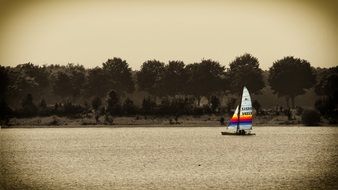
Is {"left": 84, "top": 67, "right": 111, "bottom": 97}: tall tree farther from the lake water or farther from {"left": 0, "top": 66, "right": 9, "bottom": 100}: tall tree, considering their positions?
the lake water

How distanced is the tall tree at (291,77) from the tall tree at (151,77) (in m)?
24.3

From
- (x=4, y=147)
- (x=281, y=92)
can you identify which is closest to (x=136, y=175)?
(x=4, y=147)

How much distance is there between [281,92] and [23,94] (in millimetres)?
56178

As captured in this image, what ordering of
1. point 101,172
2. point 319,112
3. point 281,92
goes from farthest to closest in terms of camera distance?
1. point 281,92
2. point 319,112
3. point 101,172

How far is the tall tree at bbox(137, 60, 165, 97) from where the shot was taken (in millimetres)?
168075

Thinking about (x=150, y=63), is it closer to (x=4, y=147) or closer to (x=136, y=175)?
(x=4, y=147)

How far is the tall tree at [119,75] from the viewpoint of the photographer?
172 m

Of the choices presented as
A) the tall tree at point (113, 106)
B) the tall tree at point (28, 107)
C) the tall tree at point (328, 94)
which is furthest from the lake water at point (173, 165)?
the tall tree at point (28, 107)

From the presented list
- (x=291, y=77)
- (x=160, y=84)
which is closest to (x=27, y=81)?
(x=160, y=84)

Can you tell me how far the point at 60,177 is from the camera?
174 ft

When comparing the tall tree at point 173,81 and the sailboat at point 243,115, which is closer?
the sailboat at point 243,115

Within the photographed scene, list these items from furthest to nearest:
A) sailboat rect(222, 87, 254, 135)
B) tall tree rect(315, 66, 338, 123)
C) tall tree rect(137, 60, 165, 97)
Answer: tall tree rect(137, 60, 165, 97), tall tree rect(315, 66, 338, 123), sailboat rect(222, 87, 254, 135)

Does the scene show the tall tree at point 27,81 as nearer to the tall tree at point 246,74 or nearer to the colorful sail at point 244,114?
the tall tree at point 246,74

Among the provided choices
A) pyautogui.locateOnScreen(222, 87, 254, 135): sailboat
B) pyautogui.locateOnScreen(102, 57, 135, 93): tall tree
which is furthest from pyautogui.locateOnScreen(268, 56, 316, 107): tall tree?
pyautogui.locateOnScreen(222, 87, 254, 135): sailboat
